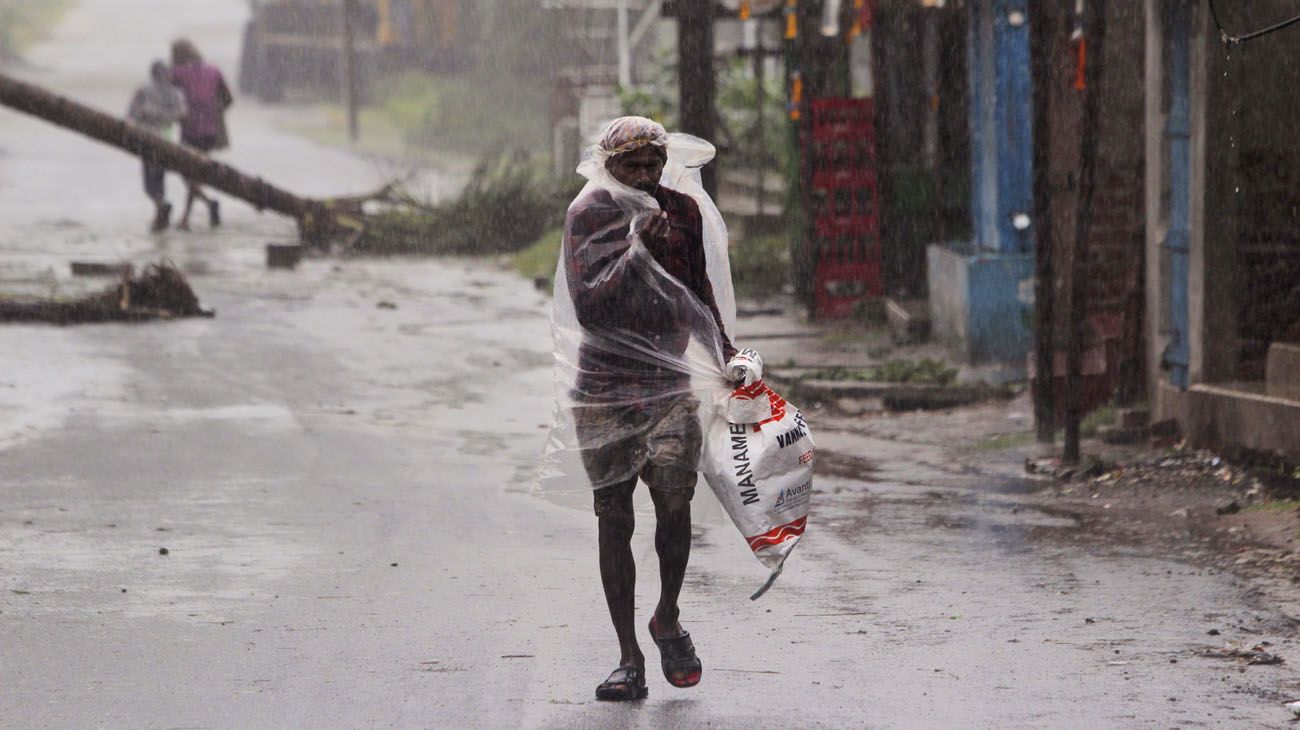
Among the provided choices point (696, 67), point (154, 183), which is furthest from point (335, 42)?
point (696, 67)

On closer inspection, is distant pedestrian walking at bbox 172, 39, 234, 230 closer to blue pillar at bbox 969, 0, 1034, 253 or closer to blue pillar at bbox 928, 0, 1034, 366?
blue pillar at bbox 928, 0, 1034, 366

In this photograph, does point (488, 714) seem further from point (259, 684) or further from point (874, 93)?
point (874, 93)

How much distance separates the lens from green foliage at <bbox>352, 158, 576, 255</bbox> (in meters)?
20.7

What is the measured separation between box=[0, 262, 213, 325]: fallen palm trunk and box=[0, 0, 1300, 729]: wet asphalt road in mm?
904

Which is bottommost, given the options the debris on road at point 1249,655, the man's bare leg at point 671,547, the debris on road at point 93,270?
the debris on road at point 1249,655

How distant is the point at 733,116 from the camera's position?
2253cm

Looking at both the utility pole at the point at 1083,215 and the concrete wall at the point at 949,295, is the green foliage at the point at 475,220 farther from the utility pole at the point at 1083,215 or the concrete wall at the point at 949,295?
the utility pole at the point at 1083,215

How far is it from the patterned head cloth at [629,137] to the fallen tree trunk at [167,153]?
1375 centimetres

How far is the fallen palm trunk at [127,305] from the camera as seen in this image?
1441 centimetres

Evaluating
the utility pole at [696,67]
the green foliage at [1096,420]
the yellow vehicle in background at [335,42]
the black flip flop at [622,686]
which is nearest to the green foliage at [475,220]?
the utility pole at [696,67]

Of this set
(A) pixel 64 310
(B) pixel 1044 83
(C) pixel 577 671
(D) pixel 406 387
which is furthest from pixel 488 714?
(A) pixel 64 310

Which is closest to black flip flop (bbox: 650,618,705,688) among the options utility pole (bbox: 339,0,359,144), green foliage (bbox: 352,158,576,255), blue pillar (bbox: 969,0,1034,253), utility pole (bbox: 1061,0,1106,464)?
utility pole (bbox: 1061,0,1106,464)

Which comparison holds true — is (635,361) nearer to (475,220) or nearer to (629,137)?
(629,137)

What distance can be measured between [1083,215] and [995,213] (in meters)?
4.03
